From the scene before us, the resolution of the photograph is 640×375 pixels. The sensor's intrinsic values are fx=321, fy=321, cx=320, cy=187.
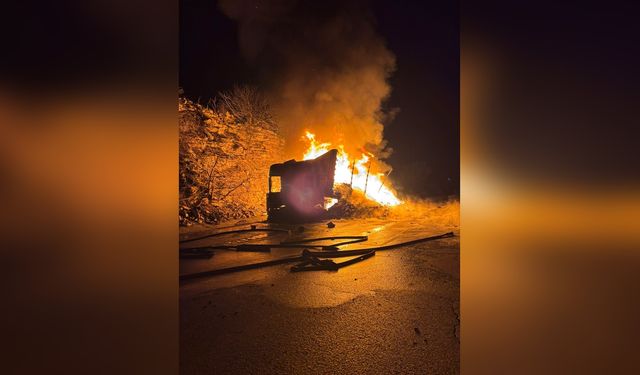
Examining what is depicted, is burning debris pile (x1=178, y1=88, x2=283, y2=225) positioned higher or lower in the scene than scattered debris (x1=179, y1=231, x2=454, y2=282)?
higher

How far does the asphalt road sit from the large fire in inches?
21.7

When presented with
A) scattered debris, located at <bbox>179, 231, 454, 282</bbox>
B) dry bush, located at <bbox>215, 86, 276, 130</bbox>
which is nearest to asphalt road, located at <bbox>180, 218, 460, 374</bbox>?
scattered debris, located at <bbox>179, 231, 454, 282</bbox>

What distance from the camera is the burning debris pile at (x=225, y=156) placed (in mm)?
3670

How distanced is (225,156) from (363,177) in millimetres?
1718

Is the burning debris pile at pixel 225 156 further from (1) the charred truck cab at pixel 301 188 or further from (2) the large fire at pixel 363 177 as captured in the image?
(2) the large fire at pixel 363 177

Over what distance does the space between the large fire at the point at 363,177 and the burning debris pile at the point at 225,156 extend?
684 millimetres

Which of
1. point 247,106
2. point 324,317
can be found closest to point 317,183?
point 247,106

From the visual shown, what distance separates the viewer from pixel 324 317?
2752mm

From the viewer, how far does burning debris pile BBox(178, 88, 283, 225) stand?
144 inches

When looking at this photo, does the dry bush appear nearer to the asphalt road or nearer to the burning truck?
the burning truck
